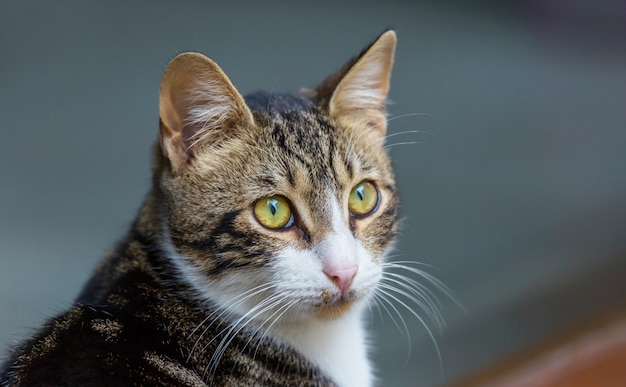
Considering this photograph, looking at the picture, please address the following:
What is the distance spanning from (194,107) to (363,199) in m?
0.42

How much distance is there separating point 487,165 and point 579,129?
443mm

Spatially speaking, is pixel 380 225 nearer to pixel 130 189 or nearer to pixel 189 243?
pixel 189 243

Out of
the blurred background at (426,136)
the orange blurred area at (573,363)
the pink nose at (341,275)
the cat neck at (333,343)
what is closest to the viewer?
the pink nose at (341,275)

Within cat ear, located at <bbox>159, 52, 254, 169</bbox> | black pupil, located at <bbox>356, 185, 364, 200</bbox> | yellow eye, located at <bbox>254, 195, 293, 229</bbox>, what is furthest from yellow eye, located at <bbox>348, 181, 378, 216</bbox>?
cat ear, located at <bbox>159, 52, 254, 169</bbox>

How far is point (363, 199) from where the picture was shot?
1.58 metres

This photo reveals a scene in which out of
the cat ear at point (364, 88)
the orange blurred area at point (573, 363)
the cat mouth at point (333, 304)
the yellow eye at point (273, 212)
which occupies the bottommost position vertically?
the cat mouth at point (333, 304)

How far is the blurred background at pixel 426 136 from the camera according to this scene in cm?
260

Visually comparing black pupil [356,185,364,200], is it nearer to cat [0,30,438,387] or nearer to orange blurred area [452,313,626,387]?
cat [0,30,438,387]

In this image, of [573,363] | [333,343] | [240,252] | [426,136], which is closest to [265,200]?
[240,252]

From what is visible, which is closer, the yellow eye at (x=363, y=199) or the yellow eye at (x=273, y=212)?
the yellow eye at (x=273, y=212)

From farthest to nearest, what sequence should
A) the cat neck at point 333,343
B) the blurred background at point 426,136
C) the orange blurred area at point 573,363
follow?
the blurred background at point 426,136 → the orange blurred area at point 573,363 → the cat neck at point 333,343

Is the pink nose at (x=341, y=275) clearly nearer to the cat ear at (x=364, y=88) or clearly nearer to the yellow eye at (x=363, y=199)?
the yellow eye at (x=363, y=199)

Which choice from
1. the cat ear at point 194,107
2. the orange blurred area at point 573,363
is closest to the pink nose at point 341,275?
the cat ear at point 194,107

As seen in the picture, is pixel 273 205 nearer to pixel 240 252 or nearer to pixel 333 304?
pixel 240 252
